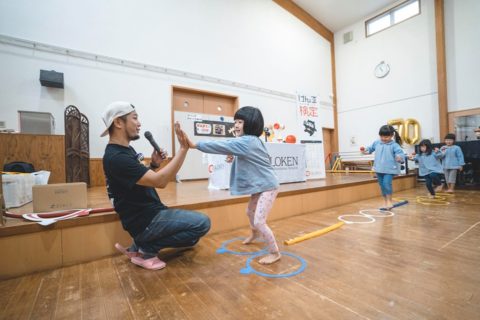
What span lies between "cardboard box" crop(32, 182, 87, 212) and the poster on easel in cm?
352

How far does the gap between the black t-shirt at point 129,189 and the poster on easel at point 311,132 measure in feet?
11.0

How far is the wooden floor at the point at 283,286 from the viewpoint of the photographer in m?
0.95

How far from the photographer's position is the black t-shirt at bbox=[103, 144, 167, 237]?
122 cm

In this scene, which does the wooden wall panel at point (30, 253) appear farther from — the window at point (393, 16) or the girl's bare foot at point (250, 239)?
the window at point (393, 16)

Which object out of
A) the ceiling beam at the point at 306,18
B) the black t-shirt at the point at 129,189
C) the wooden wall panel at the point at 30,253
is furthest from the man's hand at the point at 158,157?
the ceiling beam at the point at 306,18

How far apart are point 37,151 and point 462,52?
8.70 m

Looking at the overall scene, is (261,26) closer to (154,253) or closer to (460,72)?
(460,72)

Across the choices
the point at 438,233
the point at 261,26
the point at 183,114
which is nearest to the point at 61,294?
the point at 438,233

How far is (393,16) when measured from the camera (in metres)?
6.73

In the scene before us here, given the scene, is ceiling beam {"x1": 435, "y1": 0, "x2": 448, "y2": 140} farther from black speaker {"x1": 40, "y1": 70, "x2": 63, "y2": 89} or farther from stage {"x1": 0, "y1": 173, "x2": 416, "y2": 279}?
black speaker {"x1": 40, "y1": 70, "x2": 63, "y2": 89}

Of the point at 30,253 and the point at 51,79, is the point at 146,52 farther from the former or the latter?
the point at 30,253

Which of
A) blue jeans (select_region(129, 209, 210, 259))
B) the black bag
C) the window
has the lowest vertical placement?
blue jeans (select_region(129, 209, 210, 259))

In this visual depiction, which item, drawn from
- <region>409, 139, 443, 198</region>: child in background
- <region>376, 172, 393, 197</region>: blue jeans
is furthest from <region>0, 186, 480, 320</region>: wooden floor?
<region>409, 139, 443, 198</region>: child in background

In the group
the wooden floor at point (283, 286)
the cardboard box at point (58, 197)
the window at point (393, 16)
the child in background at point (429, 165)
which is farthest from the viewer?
the window at point (393, 16)
